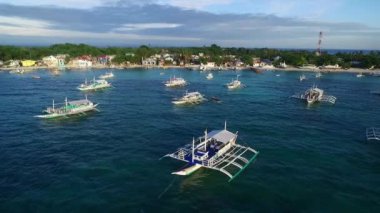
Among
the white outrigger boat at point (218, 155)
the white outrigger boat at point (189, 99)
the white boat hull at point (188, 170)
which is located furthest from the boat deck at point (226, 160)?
the white outrigger boat at point (189, 99)

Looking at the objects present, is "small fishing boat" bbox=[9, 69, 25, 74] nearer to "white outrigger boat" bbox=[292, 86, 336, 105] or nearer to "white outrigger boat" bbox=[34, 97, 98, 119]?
"white outrigger boat" bbox=[34, 97, 98, 119]

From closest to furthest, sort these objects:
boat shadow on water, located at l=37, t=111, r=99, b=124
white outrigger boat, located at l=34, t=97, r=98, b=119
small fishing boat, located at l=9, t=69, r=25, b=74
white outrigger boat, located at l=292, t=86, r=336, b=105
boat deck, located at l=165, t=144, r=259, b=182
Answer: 1. boat deck, located at l=165, t=144, r=259, b=182
2. boat shadow on water, located at l=37, t=111, r=99, b=124
3. white outrigger boat, located at l=34, t=97, r=98, b=119
4. white outrigger boat, located at l=292, t=86, r=336, b=105
5. small fishing boat, located at l=9, t=69, r=25, b=74

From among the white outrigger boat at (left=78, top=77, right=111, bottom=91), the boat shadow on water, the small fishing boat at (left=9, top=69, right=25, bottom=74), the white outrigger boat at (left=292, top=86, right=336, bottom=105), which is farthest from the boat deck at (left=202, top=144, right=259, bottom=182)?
the small fishing boat at (left=9, top=69, right=25, bottom=74)

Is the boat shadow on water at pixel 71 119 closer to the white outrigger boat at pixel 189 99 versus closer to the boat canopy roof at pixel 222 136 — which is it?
the white outrigger boat at pixel 189 99

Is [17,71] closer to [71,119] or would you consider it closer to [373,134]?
[71,119]

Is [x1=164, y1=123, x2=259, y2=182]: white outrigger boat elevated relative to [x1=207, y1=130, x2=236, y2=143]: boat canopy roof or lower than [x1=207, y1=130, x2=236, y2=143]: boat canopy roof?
lower
